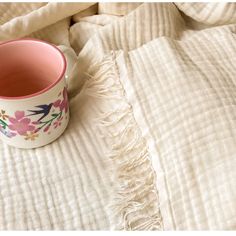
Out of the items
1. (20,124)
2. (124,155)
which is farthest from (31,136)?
(124,155)

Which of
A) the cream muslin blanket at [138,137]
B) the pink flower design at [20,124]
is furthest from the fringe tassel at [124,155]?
the pink flower design at [20,124]

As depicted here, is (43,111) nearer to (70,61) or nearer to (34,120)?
(34,120)

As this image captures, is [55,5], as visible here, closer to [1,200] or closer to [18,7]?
[18,7]

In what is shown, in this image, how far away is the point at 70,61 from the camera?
2.49 ft

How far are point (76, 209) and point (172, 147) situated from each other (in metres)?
0.15

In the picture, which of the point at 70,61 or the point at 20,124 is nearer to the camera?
the point at 20,124

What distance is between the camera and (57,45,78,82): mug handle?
75cm

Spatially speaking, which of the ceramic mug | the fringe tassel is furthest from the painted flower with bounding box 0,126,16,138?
the fringe tassel

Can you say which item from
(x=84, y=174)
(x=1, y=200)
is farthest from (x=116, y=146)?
(x=1, y=200)

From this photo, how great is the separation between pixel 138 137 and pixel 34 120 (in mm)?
145

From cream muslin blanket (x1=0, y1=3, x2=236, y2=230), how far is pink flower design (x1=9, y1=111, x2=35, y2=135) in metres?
0.04

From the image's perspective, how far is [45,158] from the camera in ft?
2.13

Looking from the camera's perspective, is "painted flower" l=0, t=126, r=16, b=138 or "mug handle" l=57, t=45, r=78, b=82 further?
"mug handle" l=57, t=45, r=78, b=82

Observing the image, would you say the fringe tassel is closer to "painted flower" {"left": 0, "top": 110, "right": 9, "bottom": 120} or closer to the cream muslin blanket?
the cream muslin blanket
